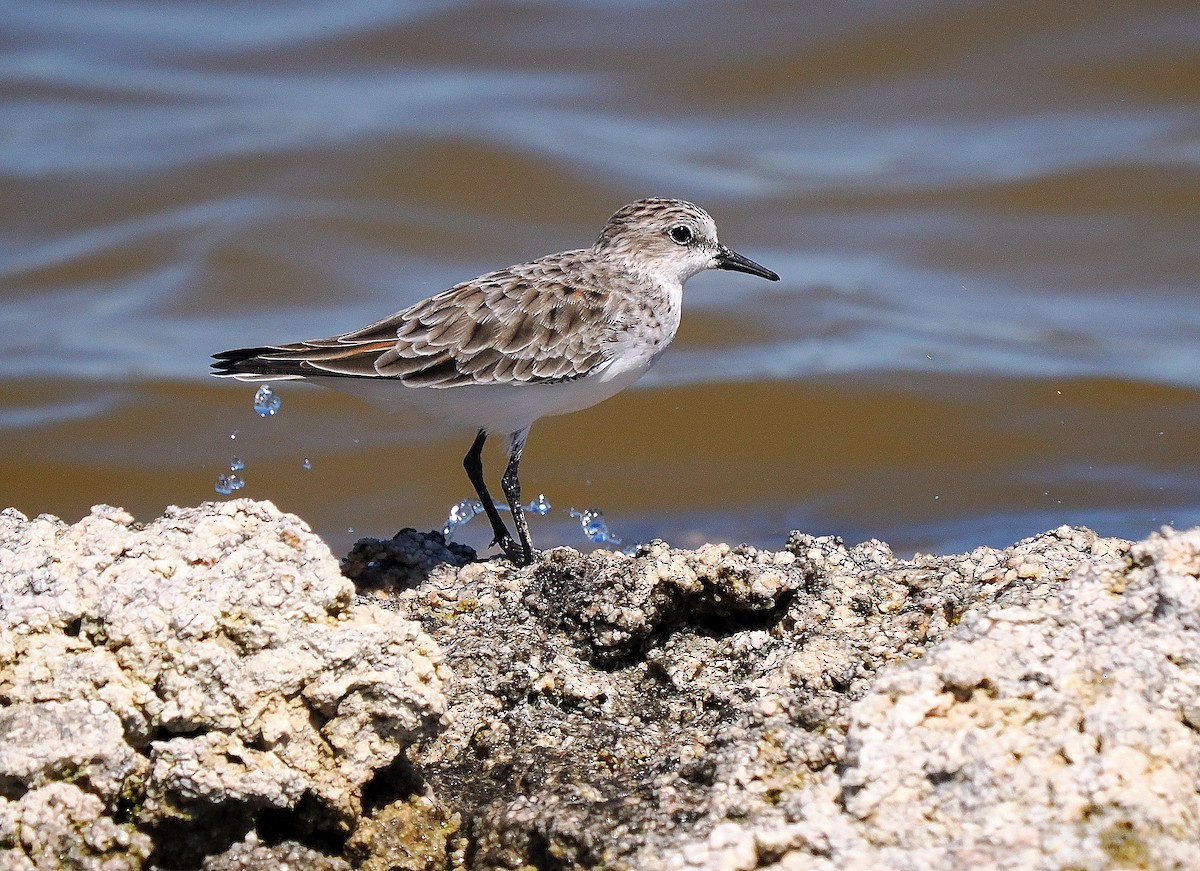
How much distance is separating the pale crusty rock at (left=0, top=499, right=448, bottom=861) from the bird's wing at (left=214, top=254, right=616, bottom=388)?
2.54 meters

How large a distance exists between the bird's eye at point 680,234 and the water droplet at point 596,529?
5.01ft

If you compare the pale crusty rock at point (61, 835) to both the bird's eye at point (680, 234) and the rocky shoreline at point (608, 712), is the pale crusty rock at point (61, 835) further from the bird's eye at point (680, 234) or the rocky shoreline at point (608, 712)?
the bird's eye at point (680, 234)

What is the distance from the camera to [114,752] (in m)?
3.05

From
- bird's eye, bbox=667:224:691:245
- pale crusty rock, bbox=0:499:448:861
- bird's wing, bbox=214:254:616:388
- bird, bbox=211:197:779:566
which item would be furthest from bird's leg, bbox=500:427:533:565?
pale crusty rock, bbox=0:499:448:861

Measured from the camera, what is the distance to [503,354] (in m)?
6.21

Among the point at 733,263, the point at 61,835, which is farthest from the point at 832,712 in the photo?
the point at 733,263

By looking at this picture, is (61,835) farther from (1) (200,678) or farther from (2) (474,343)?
(2) (474,343)

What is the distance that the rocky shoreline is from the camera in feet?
8.61

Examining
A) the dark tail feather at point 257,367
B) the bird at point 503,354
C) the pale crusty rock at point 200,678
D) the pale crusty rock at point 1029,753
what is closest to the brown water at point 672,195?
the bird at point 503,354

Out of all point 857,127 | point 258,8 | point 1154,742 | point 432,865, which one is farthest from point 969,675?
point 258,8

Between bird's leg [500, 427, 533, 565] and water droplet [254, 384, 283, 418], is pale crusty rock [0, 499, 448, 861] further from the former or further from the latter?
water droplet [254, 384, 283, 418]

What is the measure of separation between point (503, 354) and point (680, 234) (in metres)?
1.36

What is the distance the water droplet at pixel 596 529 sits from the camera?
7680 millimetres

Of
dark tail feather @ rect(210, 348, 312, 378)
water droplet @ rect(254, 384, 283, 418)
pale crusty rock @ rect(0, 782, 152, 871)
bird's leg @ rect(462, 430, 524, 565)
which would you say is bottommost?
pale crusty rock @ rect(0, 782, 152, 871)
